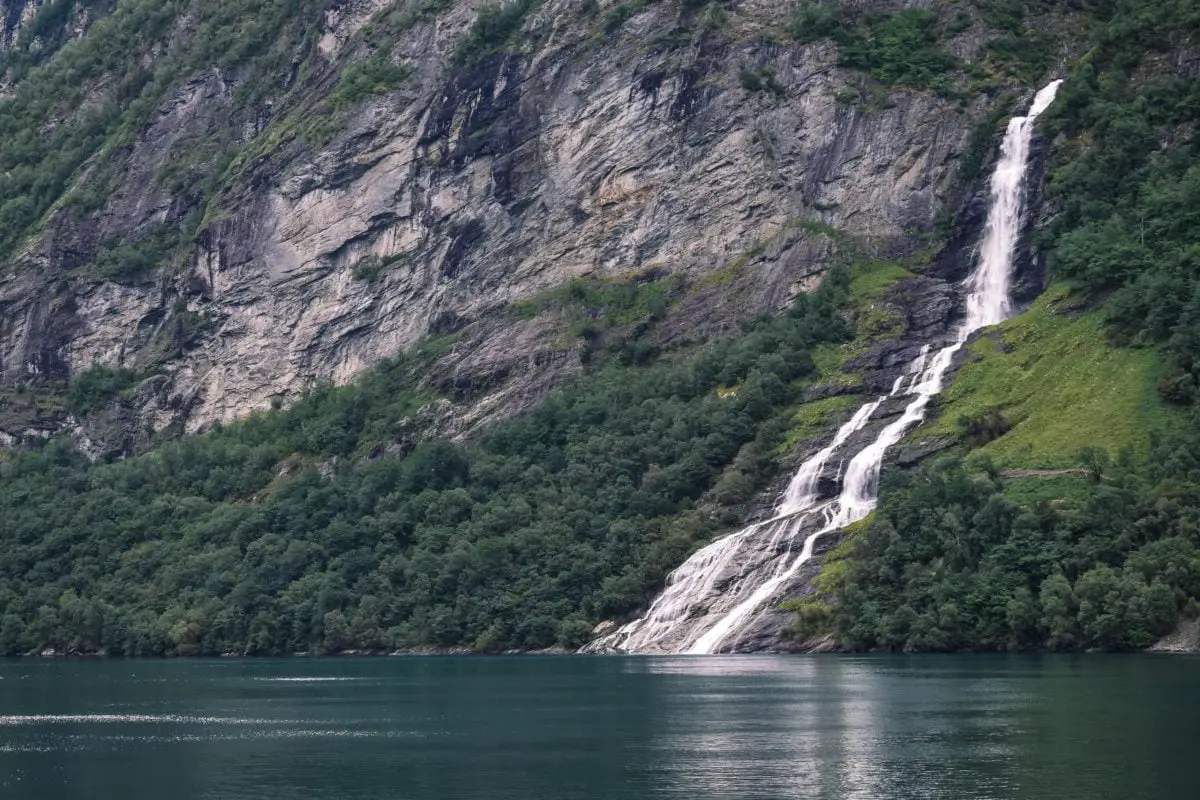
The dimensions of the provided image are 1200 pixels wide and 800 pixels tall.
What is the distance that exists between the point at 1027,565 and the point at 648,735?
53.4 m

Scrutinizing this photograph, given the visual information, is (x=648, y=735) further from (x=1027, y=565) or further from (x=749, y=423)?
(x=749, y=423)

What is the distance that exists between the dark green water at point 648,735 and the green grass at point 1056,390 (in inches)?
1127

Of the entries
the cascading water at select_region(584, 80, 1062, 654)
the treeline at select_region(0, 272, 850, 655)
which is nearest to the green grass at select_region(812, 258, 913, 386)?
the treeline at select_region(0, 272, 850, 655)

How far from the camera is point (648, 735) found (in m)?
68.1

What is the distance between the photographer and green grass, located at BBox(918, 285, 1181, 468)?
13025 centimetres

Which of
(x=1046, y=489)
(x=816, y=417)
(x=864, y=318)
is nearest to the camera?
(x=1046, y=489)

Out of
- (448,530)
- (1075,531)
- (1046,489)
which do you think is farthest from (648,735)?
(448,530)

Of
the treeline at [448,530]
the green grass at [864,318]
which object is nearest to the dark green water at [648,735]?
the treeline at [448,530]

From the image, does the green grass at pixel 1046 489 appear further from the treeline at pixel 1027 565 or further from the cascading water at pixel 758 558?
the cascading water at pixel 758 558

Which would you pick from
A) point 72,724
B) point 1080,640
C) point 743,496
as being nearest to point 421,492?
point 743,496

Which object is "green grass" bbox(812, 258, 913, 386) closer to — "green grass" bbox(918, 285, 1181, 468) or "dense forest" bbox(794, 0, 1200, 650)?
"green grass" bbox(918, 285, 1181, 468)

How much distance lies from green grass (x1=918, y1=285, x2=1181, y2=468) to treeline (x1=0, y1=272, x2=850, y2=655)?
18.6 m

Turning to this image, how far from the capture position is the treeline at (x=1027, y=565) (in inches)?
4173

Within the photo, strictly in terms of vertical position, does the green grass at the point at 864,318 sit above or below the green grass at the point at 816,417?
above
